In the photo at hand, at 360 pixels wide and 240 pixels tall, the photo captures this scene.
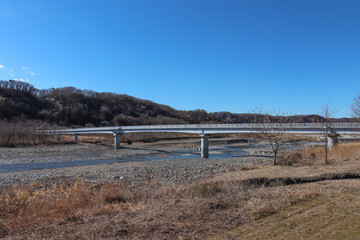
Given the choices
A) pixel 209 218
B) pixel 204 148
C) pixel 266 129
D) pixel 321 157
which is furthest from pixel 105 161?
pixel 209 218

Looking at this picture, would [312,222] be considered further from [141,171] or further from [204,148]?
[204,148]

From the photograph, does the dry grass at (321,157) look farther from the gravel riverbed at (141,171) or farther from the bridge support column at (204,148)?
the bridge support column at (204,148)

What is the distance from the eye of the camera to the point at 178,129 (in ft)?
167

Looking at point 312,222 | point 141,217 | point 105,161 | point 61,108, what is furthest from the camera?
point 61,108

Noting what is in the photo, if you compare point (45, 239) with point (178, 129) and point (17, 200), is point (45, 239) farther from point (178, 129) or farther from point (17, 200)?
point (178, 129)

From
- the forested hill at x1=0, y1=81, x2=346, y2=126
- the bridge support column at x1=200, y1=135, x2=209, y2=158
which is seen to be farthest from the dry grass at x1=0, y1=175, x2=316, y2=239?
the forested hill at x1=0, y1=81, x2=346, y2=126

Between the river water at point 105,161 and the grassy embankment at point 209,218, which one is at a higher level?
the grassy embankment at point 209,218

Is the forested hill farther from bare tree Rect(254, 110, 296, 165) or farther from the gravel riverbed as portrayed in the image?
bare tree Rect(254, 110, 296, 165)

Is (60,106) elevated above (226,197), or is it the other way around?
(60,106)

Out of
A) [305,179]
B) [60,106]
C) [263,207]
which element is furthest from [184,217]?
[60,106]

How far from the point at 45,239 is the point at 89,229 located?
0.92 metres

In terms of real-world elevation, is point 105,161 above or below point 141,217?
below

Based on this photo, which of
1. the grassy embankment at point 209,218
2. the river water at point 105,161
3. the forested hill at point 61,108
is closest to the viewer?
the grassy embankment at point 209,218

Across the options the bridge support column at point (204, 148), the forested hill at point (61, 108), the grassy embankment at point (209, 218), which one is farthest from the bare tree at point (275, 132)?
the forested hill at point (61, 108)
